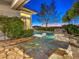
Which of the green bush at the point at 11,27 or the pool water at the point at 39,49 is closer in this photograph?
the pool water at the point at 39,49

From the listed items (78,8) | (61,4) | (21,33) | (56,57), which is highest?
(61,4)

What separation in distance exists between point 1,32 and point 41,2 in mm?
15992

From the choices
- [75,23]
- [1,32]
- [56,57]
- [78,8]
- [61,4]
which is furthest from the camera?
[61,4]

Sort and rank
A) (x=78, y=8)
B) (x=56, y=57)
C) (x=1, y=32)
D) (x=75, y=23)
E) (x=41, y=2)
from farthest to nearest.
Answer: (x=41, y=2)
(x=75, y=23)
(x=78, y=8)
(x=1, y=32)
(x=56, y=57)

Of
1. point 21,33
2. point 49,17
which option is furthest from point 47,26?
point 21,33

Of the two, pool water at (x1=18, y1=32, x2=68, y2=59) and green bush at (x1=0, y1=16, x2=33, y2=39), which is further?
green bush at (x1=0, y1=16, x2=33, y2=39)

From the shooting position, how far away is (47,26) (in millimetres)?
22797

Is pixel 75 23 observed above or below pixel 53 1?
below

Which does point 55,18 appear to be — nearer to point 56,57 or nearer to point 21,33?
point 21,33

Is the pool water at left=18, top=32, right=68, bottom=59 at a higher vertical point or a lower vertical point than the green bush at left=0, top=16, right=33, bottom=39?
lower

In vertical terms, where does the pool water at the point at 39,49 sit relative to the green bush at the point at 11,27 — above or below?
below

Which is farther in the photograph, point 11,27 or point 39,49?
point 11,27

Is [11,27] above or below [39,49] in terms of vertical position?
above

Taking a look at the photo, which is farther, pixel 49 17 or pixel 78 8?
pixel 49 17
